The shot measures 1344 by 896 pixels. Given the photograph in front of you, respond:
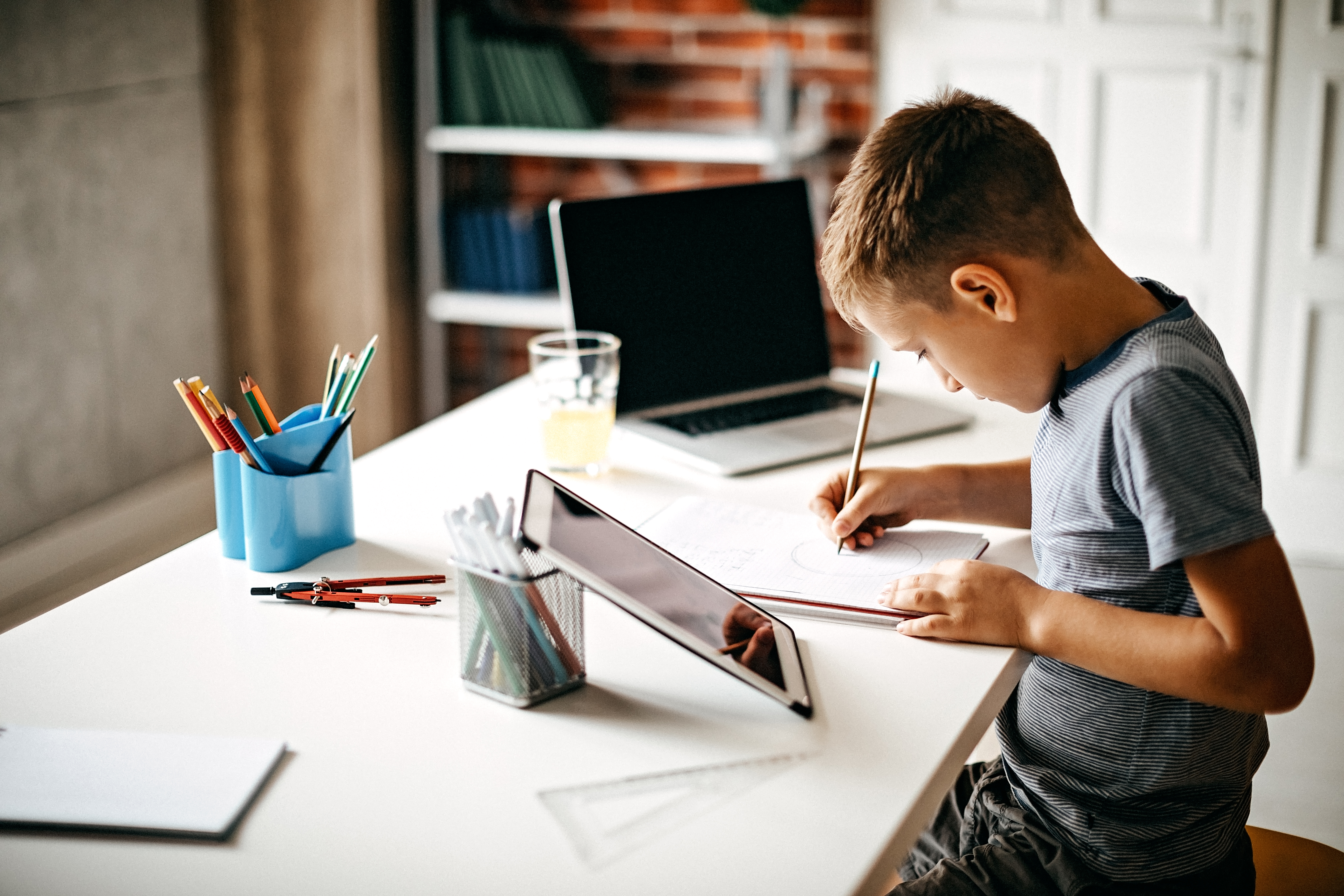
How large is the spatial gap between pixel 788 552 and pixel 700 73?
7.50 ft

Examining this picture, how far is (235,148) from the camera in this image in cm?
312

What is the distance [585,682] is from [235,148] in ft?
8.53

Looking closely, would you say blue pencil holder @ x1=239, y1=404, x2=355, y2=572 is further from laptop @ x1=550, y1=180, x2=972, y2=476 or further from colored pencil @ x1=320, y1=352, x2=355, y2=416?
laptop @ x1=550, y1=180, x2=972, y2=476

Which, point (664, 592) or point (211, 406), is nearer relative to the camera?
point (664, 592)

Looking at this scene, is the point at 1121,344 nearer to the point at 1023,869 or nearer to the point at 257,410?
the point at 1023,869

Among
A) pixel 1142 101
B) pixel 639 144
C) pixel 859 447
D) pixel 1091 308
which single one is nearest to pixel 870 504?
pixel 859 447

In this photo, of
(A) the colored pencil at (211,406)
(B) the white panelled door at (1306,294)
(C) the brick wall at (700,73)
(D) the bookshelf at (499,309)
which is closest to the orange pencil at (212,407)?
(A) the colored pencil at (211,406)

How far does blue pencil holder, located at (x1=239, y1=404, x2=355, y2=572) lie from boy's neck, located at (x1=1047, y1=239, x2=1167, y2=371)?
66 centimetres

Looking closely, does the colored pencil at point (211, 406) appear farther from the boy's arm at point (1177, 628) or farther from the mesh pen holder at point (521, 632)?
the boy's arm at point (1177, 628)

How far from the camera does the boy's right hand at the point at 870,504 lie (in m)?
1.18

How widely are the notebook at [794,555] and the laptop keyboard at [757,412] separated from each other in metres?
0.26

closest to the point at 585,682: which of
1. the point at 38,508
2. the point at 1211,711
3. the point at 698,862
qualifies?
the point at 698,862

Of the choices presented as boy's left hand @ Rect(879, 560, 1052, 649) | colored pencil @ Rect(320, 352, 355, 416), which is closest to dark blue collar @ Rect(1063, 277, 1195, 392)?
boy's left hand @ Rect(879, 560, 1052, 649)

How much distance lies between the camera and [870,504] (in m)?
1.19
